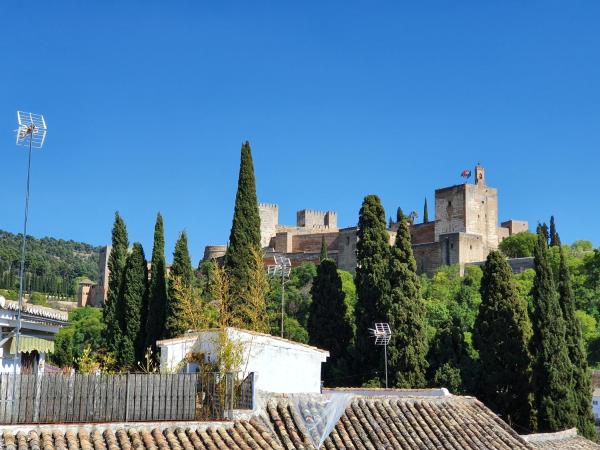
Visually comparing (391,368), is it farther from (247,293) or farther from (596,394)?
(596,394)

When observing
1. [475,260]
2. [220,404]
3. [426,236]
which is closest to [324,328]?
[220,404]

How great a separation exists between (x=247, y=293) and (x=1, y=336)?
14.7 meters

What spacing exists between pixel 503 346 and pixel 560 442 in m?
9.01

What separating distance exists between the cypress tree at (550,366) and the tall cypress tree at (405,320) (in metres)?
4.35

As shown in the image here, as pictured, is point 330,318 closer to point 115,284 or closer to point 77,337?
point 115,284

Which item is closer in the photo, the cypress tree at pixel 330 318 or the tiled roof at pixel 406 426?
the tiled roof at pixel 406 426

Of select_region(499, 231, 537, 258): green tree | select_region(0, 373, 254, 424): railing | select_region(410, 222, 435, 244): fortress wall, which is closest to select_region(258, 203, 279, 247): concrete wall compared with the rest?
select_region(410, 222, 435, 244): fortress wall

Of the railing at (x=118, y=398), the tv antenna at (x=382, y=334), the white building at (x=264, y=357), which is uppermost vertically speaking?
the tv antenna at (x=382, y=334)

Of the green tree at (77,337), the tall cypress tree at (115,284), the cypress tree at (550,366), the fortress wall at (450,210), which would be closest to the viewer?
the cypress tree at (550,366)

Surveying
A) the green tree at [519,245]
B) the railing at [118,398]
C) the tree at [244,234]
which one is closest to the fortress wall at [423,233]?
the green tree at [519,245]

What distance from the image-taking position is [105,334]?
3844 centimetres

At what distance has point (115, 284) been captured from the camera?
136 feet

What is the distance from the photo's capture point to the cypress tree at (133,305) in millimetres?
36344

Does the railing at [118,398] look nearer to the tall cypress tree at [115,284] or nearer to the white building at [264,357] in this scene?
the white building at [264,357]
